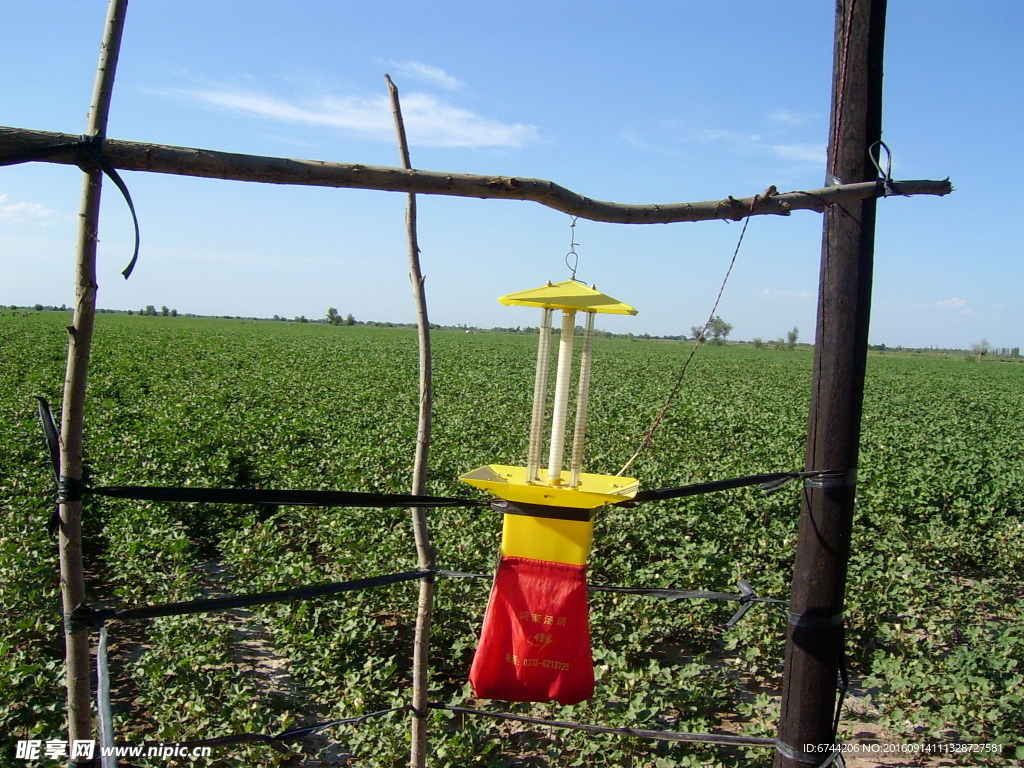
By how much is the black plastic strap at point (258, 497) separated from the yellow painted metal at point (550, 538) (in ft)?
0.54

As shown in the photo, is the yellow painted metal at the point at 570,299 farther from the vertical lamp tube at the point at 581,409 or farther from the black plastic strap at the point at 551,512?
the black plastic strap at the point at 551,512

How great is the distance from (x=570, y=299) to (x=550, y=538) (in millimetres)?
573

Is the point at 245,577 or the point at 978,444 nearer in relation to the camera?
the point at 245,577

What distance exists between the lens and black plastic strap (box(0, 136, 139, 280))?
135 centimetres

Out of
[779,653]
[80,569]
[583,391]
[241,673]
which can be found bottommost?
[241,673]

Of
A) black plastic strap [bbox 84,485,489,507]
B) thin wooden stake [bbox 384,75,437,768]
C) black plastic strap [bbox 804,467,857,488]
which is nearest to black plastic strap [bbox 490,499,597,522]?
black plastic strap [bbox 84,485,489,507]

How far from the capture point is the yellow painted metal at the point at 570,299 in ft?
5.62

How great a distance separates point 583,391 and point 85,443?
8.22m

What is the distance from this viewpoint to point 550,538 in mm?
1799

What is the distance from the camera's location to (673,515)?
6.52 meters

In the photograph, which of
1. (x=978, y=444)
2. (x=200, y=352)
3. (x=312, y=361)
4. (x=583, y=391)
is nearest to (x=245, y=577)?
(x=583, y=391)

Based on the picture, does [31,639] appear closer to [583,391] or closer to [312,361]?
[583,391]

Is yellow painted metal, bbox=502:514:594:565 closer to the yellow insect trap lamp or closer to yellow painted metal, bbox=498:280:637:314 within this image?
the yellow insect trap lamp

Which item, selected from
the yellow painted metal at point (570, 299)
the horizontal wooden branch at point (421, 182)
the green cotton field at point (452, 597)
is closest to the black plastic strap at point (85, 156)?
the horizontal wooden branch at point (421, 182)
